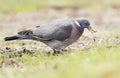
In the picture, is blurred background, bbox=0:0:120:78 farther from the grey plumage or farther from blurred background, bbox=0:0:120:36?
the grey plumage

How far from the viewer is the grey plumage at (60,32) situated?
9.98 meters

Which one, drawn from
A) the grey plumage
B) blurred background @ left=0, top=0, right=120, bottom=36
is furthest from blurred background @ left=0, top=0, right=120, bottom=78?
the grey plumage

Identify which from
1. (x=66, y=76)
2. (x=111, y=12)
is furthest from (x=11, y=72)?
(x=111, y=12)

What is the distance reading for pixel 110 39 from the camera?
451 inches

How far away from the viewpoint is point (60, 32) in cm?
1007

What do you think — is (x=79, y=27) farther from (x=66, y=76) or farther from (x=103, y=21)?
(x=103, y=21)

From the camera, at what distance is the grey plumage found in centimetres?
998

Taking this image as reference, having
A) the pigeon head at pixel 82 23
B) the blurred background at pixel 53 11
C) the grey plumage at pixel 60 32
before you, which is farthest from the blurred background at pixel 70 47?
the pigeon head at pixel 82 23

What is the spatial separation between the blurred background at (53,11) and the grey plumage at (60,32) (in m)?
8.93

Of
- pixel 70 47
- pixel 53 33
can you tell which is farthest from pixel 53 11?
pixel 53 33

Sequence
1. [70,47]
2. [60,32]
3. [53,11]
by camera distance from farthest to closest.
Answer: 1. [53,11]
2. [70,47]
3. [60,32]

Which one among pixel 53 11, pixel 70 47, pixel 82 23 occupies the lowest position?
pixel 53 11

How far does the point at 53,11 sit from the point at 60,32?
1252 cm

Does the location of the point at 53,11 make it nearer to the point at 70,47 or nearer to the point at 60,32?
the point at 70,47
